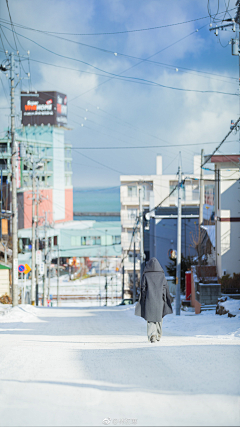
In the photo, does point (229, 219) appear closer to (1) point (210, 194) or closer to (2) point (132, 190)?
(1) point (210, 194)

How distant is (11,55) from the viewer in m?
23.5

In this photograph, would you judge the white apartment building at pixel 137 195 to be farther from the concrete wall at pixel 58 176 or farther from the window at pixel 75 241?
the concrete wall at pixel 58 176

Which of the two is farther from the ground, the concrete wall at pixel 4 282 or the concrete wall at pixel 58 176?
the concrete wall at pixel 58 176

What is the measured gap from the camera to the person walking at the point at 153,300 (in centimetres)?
902

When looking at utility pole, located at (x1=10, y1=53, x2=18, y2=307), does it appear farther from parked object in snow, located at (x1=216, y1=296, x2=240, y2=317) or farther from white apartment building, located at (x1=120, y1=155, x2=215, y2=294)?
white apartment building, located at (x1=120, y1=155, x2=215, y2=294)

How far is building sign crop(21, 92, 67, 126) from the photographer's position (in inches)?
2820

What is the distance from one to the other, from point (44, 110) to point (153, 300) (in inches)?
2679

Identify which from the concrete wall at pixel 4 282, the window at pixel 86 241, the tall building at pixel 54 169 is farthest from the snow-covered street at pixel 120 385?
the window at pixel 86 241

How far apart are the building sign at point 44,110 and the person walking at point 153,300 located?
6431 centimetres

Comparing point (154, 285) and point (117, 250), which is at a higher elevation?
point (154, 285)

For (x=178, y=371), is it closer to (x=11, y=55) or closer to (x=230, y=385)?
(x=230, y=385)

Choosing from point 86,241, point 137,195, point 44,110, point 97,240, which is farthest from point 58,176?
point 137,195

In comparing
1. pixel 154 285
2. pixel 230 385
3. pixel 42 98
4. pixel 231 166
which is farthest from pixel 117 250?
pixel 230 385

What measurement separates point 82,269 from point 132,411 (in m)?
55.1
